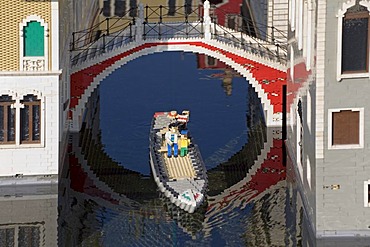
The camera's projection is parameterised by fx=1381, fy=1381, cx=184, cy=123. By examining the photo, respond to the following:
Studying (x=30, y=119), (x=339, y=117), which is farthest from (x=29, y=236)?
(x=339, y=117)

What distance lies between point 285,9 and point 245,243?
89.6ft

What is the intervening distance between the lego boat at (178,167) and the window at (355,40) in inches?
460

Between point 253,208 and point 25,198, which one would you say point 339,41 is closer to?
point 253,208

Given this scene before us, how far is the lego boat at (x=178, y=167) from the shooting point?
70562mm

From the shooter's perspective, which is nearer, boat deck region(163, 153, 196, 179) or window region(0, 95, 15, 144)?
window region(0, 95, 15, 144)

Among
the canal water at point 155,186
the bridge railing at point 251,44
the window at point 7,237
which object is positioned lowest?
the window at point 7,237

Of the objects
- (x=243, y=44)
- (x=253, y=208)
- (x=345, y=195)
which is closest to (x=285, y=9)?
(x=243, y=44)

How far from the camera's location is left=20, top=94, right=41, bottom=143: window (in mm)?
72794

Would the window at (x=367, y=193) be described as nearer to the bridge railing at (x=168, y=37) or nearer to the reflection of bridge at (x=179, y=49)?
the reflection of bridge at (x=179, y=49)

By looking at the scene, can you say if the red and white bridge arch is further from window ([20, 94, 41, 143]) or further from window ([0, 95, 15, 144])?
window ([0, 95, 15, 144])

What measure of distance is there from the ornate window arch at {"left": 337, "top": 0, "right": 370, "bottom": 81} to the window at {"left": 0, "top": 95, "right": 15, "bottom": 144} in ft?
62.1

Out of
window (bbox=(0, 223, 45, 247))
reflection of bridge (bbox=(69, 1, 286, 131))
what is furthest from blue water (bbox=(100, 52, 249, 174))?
window (bbox=(0, 223, 45, 247))

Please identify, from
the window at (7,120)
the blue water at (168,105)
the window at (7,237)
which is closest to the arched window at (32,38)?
the window at (7,120)

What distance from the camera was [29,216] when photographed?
69250 millimetres
